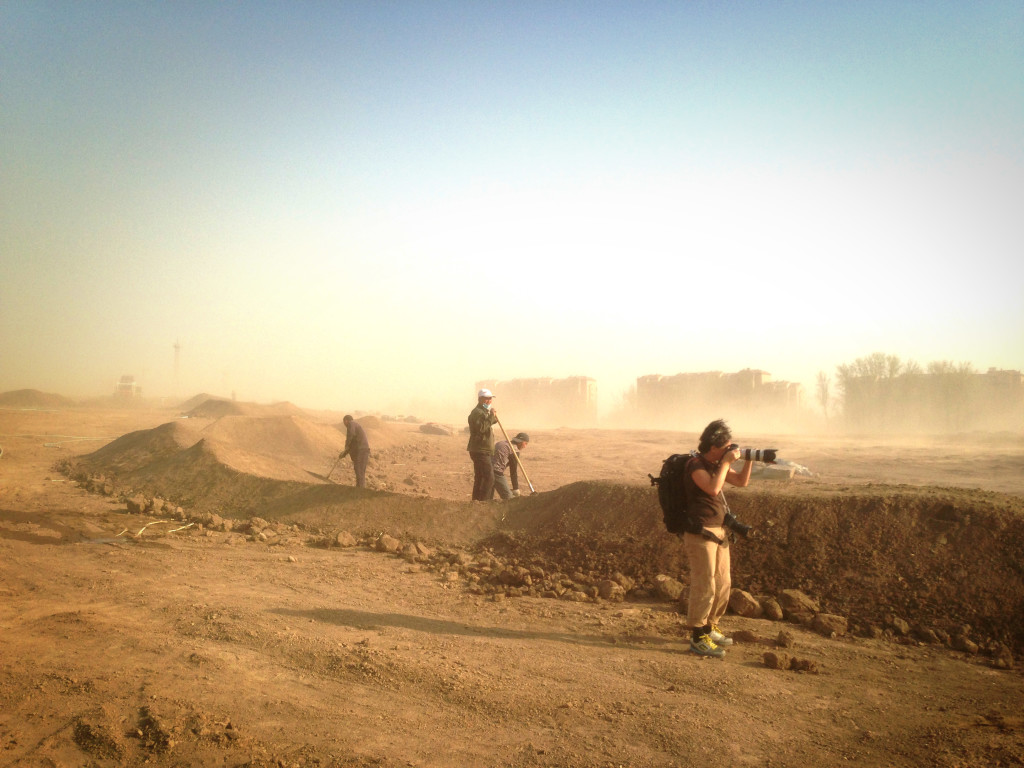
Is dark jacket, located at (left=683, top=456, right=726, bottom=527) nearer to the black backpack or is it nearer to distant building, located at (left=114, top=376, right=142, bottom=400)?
the black backpack

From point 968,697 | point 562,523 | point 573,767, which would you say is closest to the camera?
point 573,767

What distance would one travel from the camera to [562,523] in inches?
348

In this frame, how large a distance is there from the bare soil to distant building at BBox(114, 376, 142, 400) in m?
52.4

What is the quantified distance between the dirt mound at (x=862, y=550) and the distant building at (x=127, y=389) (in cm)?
5824

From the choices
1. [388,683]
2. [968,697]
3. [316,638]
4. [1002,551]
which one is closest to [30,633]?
[316,638]

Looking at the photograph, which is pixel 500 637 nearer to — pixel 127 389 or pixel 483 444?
pixel 483 444

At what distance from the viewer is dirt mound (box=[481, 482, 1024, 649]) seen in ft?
18.4

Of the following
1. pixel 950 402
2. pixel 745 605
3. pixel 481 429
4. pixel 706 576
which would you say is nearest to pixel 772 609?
pixel 745 605

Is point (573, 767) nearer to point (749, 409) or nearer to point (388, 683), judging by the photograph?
point (388, 683)

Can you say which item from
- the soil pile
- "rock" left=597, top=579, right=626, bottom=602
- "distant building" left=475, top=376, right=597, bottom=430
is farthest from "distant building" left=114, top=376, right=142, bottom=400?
"rock" left=597, top=579, right=626, bottom=602

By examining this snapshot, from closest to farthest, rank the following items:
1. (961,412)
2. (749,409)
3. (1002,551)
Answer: (1002,551)
(961,412)
(749,409)

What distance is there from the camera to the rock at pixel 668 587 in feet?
21.2

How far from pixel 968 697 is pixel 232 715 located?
15.2 feet

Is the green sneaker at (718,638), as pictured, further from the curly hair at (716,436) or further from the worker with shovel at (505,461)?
the worker with shovel at (505,461)
